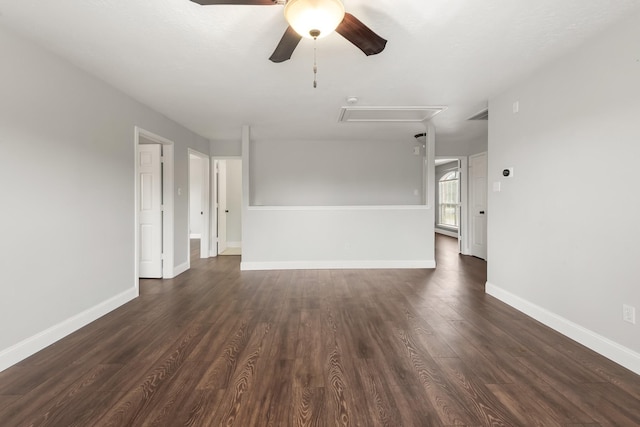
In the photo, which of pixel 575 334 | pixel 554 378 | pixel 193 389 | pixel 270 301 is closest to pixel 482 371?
pixel 554 378

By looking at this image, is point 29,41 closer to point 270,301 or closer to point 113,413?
point 113,413

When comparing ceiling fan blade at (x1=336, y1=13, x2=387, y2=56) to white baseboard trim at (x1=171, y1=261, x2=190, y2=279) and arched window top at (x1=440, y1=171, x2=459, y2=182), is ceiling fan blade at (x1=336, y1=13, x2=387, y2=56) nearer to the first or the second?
white baseboard trim at (x1=171, y1=261, x2=190, y2=279)

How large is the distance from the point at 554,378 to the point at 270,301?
2.57 metres

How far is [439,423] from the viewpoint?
4.89 ft

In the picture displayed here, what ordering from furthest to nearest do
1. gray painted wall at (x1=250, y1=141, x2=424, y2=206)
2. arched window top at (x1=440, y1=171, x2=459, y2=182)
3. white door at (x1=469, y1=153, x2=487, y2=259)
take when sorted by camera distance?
arched window top at (x1=440, y1=171, x2=459, y2=182) < gray painted wall at (x1=250, y1=141, x2=424, y2=206) < white door at (x1=469, y1=153, x2=487, y2=259)

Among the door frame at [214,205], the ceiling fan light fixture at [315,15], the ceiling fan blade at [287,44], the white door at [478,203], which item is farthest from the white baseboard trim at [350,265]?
the ceiling fan light fixture at [315,15]

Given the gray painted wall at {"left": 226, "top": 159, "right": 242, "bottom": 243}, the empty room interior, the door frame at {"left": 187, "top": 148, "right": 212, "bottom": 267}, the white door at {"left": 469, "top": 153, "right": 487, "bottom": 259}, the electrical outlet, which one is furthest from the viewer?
the gray painted wall at {"left": 226, "top": 159, "right": 242, "bottom": 243}

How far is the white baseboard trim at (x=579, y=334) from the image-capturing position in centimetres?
199

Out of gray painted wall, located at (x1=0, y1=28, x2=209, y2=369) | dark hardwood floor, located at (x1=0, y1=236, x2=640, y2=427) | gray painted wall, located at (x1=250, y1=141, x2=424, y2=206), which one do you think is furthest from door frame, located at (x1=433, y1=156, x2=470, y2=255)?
gray painted wall, located at (x1=0, y1=28, x2=209, y2=369)

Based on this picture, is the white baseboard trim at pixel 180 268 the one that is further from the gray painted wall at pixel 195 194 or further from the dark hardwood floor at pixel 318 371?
the gray painted wall at pixel 195 194

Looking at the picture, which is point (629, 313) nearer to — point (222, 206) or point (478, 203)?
point (478, 203)

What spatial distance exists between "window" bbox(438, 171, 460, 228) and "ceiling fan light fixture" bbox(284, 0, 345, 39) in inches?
341

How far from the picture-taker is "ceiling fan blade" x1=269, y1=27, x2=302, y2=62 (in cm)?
185

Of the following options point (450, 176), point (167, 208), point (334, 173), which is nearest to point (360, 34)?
point (167, 208)
